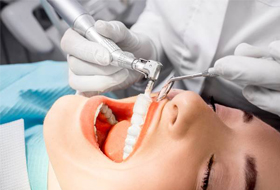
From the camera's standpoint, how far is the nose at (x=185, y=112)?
27.1 inches

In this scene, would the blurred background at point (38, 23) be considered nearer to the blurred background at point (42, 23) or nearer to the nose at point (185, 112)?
the blurred background at point (42, 23)

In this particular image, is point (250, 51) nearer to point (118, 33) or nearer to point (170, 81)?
point (170, 81)

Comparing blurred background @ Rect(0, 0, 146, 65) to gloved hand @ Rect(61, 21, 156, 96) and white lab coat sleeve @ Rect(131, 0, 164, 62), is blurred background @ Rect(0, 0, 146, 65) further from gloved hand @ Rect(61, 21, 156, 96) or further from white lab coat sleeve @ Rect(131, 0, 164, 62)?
gloved hand @ Rect(61, 21, 156, 96)

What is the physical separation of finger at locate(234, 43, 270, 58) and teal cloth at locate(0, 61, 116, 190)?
2.27 ft

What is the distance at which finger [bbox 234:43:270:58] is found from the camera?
0.86 metres

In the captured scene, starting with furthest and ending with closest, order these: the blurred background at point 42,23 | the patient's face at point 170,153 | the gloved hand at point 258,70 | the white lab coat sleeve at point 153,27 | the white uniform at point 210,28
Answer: the blurred background at point 42,23 < the white lab coat sleeve at point 153,27 < the white uniform at point 210,28 < the gloved hand at point 258,70 < the patient's face at point 170,153

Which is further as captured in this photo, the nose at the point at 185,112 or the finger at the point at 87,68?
the finger at the point at 87,68

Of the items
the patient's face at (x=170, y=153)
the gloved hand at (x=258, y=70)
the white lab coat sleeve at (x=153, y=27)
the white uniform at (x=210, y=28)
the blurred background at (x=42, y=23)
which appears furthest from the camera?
the blurred background at (x=42, y=23)

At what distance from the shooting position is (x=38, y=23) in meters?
1.74

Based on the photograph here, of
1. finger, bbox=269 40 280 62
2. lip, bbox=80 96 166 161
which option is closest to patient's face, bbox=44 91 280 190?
lip, bbox=80 96 166 161

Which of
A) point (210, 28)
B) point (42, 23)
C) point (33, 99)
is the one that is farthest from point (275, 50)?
point (42, 23)

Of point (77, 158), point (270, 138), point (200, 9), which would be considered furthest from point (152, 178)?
point (200, 9)

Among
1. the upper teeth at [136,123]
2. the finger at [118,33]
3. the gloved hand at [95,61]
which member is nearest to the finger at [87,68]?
the gloved hand at [95,61]

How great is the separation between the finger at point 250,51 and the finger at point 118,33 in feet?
1.24
